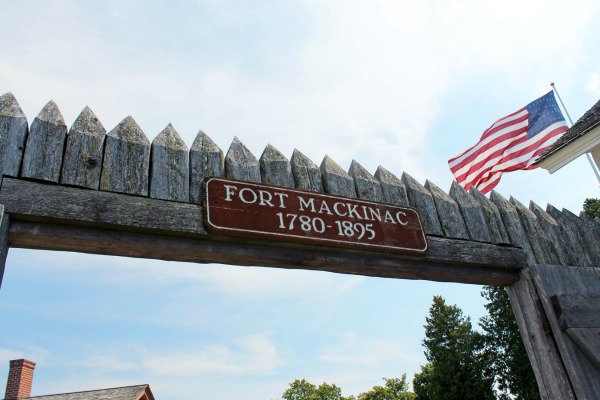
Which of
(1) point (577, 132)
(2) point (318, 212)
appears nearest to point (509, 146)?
(1) point (577, 132)

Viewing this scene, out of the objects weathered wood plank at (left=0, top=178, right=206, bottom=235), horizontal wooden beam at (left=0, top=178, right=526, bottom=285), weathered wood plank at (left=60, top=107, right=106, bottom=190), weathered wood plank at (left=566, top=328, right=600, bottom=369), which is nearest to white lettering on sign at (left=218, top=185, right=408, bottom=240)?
horizontal wooden beam at (left=0, top=178, right=526, bottom=285)

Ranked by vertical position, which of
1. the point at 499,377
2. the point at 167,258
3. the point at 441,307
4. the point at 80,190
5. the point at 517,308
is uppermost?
the point at 441,307

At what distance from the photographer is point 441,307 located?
35.9 m

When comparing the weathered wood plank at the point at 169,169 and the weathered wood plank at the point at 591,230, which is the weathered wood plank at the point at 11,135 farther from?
the weathered wood plank at the point at 591,230

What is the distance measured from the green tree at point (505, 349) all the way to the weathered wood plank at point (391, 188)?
85.6 ft

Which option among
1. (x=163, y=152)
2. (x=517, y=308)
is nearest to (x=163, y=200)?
(x=163, y=152)

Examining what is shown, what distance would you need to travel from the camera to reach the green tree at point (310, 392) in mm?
48969

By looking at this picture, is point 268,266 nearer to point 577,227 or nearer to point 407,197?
point 407,197

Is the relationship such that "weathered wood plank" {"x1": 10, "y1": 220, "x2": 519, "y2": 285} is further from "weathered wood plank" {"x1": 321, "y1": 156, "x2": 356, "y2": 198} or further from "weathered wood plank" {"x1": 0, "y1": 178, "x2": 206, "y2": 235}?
"weathered wood plank" {"x1": 321, "y1": 156, "x2": 356, "y2": 198}

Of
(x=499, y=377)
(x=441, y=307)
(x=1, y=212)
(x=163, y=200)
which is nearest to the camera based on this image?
(x=1, y=212)

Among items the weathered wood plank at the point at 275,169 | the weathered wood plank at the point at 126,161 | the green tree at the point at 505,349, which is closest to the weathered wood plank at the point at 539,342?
the weathered wood plank at the point at 275,169

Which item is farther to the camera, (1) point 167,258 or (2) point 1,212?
(1) point 167,258

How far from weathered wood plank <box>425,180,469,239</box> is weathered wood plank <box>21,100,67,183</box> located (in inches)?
113

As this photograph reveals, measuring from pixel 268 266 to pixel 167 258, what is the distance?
68cm
